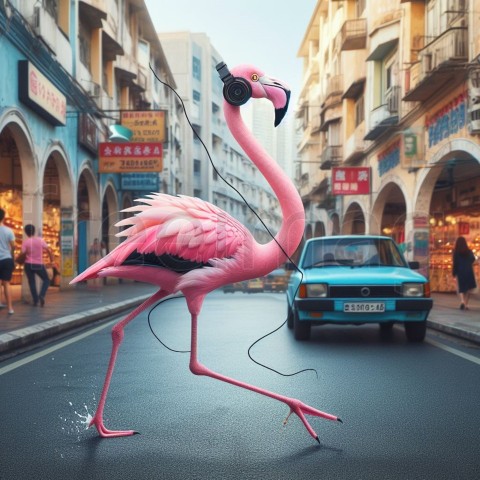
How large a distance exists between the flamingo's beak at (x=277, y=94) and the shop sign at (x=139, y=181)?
73.8ft

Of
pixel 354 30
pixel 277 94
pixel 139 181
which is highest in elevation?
pixel 354 30

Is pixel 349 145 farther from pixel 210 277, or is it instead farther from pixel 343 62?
pixel 210 277

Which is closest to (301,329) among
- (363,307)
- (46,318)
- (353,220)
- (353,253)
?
(363,307)

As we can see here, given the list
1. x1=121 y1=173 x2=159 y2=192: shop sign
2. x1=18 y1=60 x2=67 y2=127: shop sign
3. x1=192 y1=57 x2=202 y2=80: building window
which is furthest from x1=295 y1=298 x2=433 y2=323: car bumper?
x1=192 y1=57 x2=202 y2=80: building window

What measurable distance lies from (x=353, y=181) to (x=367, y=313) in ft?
54.0

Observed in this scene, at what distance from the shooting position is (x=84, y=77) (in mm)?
20641

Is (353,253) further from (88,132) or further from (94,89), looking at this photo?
(94,89)

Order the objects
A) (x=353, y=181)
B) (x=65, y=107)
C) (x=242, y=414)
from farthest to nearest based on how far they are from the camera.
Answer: (x=353, y=181)
(x=65, y=107)
(x=242, y=414)

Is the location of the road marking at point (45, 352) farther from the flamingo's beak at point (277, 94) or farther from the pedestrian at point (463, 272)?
the pedestrian at point (463, 272)

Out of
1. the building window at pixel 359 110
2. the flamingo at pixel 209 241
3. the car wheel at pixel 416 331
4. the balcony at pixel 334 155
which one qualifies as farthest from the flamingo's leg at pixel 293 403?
the balcony at pixel 334 155

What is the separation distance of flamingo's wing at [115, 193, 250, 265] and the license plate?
476 centimetres

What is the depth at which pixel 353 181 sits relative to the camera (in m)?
23.8

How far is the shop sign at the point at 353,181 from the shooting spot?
23.6 m

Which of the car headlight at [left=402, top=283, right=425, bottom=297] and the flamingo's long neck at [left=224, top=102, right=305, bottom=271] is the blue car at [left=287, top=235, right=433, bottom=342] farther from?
the flamingo's long neck at [left=224, top=102, right=305, bottom=271]
